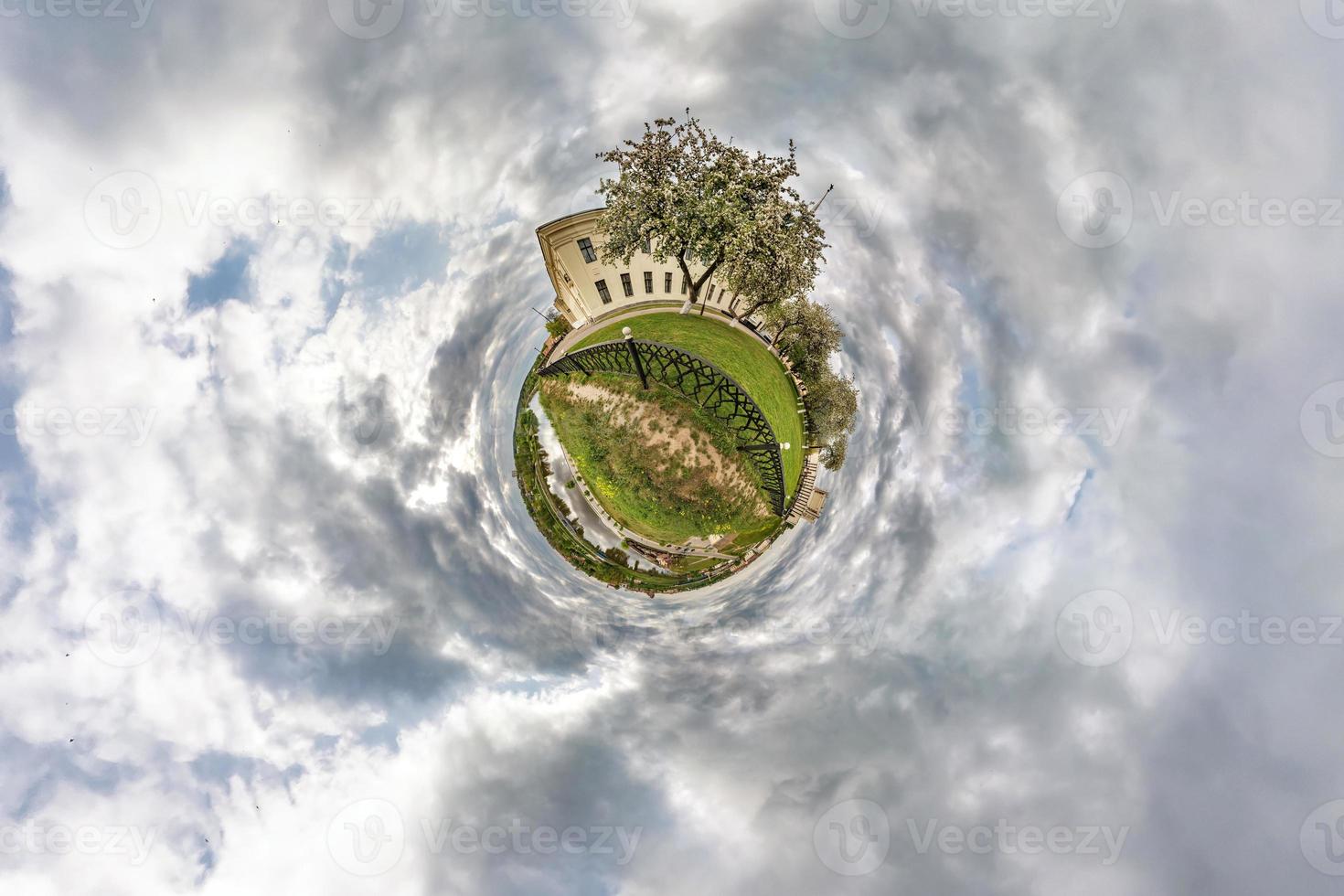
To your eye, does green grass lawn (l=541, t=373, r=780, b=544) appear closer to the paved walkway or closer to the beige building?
the paved walkway

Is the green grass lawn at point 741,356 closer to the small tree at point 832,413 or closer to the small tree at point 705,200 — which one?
the small tree at point 832,413

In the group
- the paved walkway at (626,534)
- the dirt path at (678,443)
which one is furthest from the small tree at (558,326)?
the paved walkway at (626,534)

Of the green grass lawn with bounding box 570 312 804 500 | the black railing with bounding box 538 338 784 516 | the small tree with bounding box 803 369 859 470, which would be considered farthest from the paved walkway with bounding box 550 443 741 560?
the small tree with bounding box 803 369 859 470

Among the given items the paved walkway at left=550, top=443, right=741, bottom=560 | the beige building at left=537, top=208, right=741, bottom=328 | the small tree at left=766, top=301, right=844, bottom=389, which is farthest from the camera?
the paved walkway at left=550, top=443, right=741, bottom=560

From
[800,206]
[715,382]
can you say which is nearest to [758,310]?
[715,382]

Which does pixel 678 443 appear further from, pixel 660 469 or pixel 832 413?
pixel 832 413

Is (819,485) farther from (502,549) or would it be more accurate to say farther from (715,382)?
(502,549)

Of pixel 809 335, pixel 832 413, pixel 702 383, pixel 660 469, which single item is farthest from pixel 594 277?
pixel 832 413
